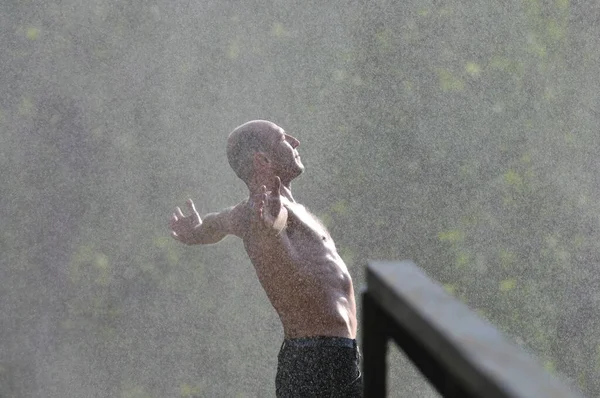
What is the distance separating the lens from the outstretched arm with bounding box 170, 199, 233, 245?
2.68 metres

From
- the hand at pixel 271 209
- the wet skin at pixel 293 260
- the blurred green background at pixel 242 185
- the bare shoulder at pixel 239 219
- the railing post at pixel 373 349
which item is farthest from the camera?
the blurred green background at pixel 242 185

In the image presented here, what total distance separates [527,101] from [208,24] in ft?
5.06

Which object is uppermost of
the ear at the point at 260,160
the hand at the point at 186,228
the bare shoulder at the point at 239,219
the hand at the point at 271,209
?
the ear at the point at 260,160

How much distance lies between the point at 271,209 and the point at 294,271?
8.3 inches

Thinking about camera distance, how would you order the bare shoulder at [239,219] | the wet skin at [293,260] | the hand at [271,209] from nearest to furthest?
the hand at [271,209], the wet skin at [293,260], the bare shoulder at [239,219]

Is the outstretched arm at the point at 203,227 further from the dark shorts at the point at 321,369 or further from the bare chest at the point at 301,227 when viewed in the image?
the dark shorts at the point at 321,369

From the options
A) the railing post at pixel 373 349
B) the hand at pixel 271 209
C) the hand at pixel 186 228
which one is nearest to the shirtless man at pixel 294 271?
the hand at pixel 271 209

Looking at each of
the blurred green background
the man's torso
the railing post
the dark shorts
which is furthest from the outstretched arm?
the railing post

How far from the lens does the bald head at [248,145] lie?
2596 millimetres

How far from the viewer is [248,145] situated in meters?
2.60

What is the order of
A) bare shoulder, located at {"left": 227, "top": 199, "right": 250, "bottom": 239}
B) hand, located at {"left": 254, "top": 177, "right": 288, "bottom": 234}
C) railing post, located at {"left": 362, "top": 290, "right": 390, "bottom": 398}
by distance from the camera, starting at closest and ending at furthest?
railing post, located at {"left": 362, "top": 290, "right": 390, "bottom": 398} < hand, located at {"left": 254, "top": 177, "right": 288, "bottom": 234} < bare shoulder, located at {"left": 227, "top": 199, "right": 250, "bottom": 239}

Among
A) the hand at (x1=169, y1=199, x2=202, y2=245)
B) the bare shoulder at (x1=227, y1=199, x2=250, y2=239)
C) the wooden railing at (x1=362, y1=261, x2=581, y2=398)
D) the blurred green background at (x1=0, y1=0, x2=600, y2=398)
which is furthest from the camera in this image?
the blurred green background at (x1=0, y1=0, x2=600, y2=398)

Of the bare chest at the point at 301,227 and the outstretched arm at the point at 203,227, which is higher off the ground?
the bare chest at the point at 301,227

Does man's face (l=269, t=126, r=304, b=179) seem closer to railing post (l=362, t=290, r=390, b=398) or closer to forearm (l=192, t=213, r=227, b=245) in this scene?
forearm (l=192, t=213, r=227, b=245)
